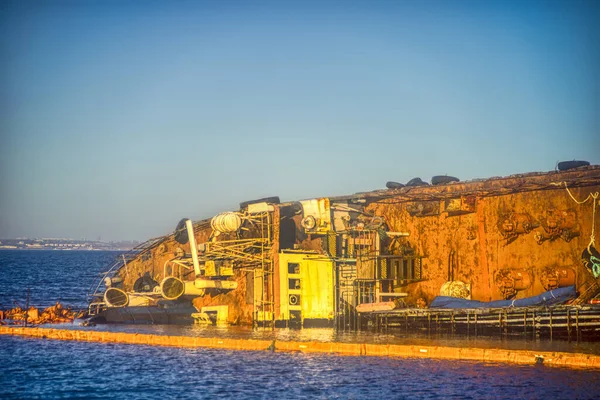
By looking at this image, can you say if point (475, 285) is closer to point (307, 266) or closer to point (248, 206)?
point (307, 266)

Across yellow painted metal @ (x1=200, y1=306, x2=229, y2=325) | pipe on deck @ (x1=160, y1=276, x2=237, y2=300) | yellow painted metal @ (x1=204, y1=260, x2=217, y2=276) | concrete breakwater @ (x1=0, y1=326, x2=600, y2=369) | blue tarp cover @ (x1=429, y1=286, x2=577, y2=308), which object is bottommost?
concrete breakwater @ (x1=0, y1=326, x2=600, y2=369)

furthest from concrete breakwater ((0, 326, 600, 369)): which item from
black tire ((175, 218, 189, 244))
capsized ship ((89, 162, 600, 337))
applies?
black tire ((175, 218, 189, 244))

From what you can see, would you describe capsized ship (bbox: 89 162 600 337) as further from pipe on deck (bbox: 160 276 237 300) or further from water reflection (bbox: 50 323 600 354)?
water reflection (bbox: 50 323 600 354)

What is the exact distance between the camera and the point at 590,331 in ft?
126

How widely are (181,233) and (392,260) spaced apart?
46.4 feet

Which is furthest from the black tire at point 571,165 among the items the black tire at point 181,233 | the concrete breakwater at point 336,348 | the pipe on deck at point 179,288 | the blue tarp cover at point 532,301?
the black tire at point 181,233

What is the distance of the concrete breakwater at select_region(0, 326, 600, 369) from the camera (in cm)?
3322

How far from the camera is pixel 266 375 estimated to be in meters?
33.3

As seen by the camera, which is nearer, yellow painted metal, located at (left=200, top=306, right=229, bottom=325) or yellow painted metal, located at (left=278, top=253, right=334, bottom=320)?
yellow painted metal, located at (left=278, top=253, right=334, bottom=320)

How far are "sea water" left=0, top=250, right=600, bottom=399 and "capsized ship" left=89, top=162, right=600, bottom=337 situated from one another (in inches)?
141

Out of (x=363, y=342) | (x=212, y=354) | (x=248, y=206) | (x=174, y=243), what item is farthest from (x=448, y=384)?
(x=174, y=243)

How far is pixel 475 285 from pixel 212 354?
1437 centimetres

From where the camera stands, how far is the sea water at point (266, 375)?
30359 mm

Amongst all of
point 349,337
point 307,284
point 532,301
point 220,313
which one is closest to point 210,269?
point 220,313
